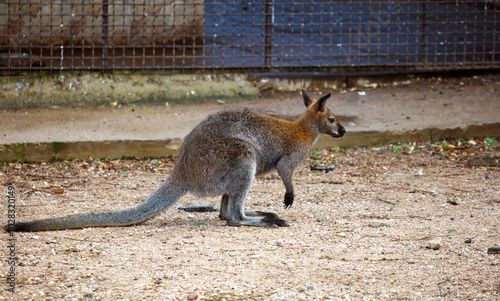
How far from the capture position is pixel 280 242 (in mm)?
4246

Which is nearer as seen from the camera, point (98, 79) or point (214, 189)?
point (214, 189)

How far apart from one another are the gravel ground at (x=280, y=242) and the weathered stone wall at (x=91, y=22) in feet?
7.58

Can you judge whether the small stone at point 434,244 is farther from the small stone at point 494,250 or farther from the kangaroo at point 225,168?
the kangaroo at point 225,168

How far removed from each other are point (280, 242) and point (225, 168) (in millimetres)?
758

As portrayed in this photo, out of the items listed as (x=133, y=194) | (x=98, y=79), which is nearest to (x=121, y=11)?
(x=98, y=79)

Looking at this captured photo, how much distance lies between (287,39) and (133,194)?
528cm

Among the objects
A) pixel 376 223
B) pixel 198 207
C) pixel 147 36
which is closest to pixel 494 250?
pixel 376 223

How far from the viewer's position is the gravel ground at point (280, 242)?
342 cm

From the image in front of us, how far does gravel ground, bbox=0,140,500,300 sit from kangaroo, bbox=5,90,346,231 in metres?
0.11

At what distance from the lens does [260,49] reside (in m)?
9.97

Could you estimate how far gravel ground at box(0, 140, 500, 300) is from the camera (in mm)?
3424

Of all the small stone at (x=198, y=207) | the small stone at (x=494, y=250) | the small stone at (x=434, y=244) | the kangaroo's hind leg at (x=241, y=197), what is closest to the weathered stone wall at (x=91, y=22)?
the small stone at (x=198, y=207)

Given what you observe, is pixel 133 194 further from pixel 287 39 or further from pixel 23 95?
pixel 287 39

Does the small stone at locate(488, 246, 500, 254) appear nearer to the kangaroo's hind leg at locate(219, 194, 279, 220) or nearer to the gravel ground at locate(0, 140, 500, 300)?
the gravel ground at locate(0, 140, 500, 300)
